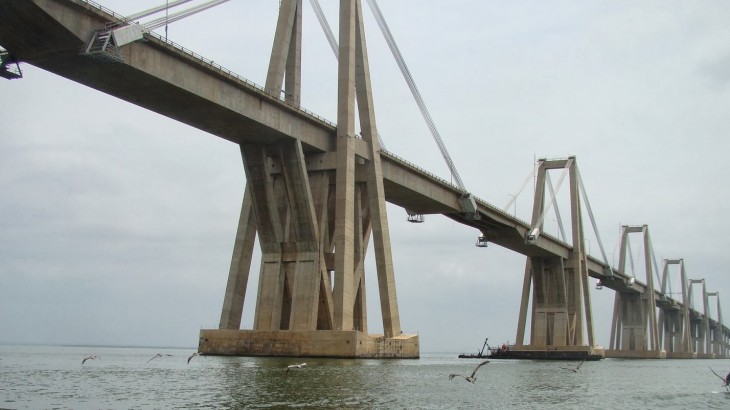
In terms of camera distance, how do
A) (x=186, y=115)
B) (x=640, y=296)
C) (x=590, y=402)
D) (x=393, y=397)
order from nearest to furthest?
1. (x=393, y=397)
2. (x=590, y=402)
3. (x=186, y=115)
4. (x=640, y=296)

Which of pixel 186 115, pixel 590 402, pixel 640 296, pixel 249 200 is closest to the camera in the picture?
pixel 590 402

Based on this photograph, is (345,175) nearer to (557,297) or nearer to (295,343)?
(295,343)

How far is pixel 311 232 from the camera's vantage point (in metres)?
60.4

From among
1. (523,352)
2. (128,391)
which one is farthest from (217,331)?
(523,352)

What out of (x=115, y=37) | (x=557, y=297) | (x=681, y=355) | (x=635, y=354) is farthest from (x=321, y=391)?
(x=681, y=355)

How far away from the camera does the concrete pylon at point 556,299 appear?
115m

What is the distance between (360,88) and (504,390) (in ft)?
101

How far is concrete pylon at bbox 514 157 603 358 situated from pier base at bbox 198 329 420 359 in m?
57.3

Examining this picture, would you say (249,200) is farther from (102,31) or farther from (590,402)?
(590,402)

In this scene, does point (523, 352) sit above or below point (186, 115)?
below

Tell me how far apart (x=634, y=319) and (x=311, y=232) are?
116666 millimetres

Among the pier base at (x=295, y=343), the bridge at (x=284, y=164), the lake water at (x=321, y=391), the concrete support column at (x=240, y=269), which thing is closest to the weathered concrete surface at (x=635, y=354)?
the bridge at (x=284, y=164)

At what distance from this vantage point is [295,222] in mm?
60750

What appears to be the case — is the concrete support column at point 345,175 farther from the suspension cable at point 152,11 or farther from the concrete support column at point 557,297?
the concrete support column at point 557,297
